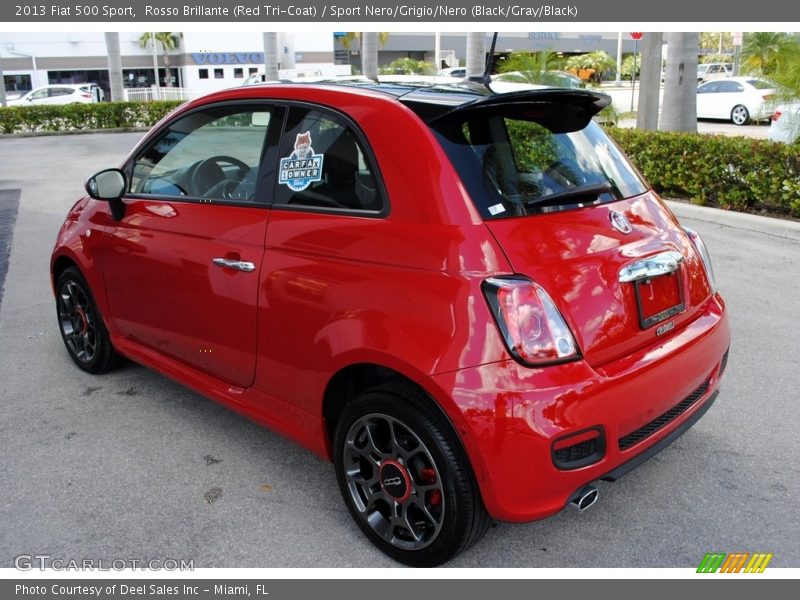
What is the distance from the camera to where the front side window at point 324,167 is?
2980 mm

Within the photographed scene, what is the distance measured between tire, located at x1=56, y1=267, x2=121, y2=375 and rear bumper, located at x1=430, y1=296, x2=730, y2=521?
9.34ft

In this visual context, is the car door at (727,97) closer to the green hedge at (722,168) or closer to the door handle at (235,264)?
the green hedge at (722,168)

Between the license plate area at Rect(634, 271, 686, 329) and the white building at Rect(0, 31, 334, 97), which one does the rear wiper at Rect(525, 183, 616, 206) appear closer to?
the license plate area at Rect(634, 271, 686, 329)

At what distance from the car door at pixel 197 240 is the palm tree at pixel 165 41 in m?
55.8

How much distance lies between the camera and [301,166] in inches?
127

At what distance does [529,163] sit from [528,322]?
75cm

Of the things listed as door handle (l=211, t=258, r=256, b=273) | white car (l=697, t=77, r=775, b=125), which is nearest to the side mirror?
door handle (l=211, t=258, r=256, b=273)

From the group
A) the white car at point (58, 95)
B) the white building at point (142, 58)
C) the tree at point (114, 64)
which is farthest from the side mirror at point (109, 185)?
the white building at point (142, 58)

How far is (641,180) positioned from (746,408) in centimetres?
155

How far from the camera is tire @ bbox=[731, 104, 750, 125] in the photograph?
74.0 ft

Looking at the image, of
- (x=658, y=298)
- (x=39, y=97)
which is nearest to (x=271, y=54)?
(x=39, y=97)

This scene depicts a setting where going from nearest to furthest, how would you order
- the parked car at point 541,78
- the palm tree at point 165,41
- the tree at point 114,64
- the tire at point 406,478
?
the tire at point 406,478
the parked car at point 541,78
the tree at point 114,64
the palm tree at point 165,41

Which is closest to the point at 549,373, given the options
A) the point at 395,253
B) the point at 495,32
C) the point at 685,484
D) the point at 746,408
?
the point at 395,253

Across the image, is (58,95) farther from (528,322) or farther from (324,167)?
(528,322)
